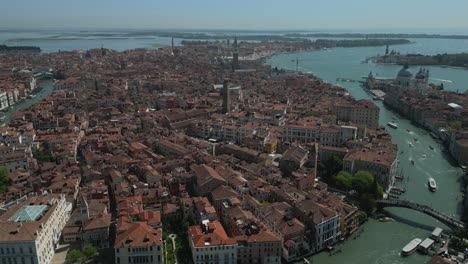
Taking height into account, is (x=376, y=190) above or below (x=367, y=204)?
above

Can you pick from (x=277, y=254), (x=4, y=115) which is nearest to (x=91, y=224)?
(x=277, y=254)

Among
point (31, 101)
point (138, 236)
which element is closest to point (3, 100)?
point (31, 101)


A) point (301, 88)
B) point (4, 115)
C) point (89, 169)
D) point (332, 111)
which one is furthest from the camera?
point (301, 88)

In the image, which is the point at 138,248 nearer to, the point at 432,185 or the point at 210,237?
the point at 210,237

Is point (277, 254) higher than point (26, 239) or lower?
lower

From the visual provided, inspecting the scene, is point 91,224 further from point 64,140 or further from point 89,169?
point 64,140

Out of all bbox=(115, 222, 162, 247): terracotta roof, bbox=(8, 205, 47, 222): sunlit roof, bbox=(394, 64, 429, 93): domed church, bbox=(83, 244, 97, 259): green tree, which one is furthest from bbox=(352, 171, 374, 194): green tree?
bbox=(394, 64, 429, 93): domed church
